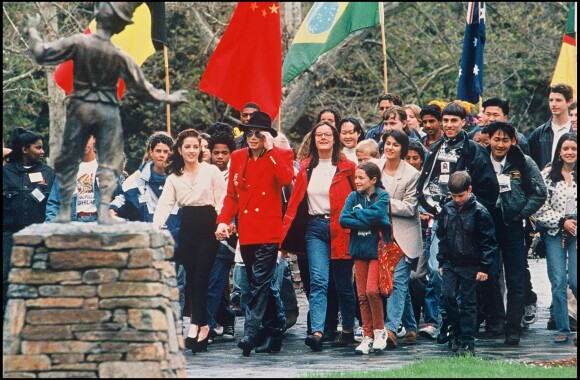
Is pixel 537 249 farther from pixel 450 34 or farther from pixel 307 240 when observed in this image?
pixel 450 34

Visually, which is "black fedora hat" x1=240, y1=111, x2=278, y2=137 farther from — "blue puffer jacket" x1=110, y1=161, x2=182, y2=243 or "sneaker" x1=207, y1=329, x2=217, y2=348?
"sneaker" x1=207, y1=329, x2=217, y2=348

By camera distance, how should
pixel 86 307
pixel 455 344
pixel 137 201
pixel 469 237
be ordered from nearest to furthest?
pixel 86 307, pixel 455 344, pixel 469 237, pixel 137 201

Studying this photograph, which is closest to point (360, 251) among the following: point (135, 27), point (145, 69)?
point (135, 27)

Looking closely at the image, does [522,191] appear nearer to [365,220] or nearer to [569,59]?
[365,220]

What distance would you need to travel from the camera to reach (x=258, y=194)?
45.8ft

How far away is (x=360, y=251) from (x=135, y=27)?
223 inches

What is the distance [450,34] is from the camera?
3212cm

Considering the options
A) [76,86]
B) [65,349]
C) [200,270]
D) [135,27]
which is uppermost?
[135,27]

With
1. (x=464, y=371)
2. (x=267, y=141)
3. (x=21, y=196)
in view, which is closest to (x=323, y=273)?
(x=267, y=141)

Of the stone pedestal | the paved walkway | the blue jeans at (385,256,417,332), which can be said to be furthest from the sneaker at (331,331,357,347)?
the stone pedestal

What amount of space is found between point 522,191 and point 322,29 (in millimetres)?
4847

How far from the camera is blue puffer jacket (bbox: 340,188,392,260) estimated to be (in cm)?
1362

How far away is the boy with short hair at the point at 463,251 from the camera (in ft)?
43.9

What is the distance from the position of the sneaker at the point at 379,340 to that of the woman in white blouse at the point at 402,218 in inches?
15.9
